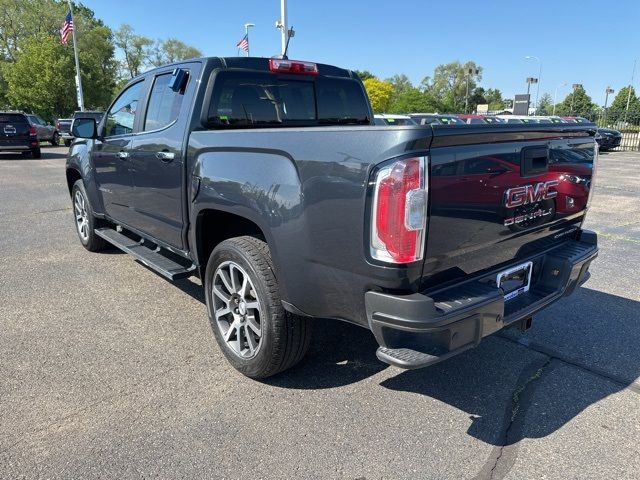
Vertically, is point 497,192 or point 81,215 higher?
point 497,192

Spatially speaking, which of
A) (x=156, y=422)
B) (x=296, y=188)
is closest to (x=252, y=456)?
(x=156, y=422)

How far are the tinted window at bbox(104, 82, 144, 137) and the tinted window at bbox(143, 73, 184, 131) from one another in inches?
12.9

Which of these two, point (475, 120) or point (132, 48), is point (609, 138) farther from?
point (132, 48)

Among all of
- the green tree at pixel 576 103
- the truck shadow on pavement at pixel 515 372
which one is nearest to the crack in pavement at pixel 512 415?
the truck shadow on pavement at pixel 515 372

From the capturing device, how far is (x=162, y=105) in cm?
385

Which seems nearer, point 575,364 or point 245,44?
point 575,364

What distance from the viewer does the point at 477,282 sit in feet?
8.14

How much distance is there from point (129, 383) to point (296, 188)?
65.3 inches

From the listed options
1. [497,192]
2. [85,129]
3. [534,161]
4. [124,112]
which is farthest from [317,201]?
[85,129]

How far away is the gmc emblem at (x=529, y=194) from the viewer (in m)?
2.48

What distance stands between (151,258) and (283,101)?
65.4 inches

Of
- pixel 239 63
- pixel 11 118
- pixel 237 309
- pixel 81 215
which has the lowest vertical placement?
pixel 237 309

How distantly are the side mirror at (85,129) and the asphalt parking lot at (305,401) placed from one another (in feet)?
5.02

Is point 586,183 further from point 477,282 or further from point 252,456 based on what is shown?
point 252,456
